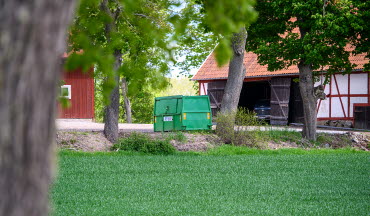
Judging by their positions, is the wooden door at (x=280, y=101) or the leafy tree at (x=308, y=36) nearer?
the leafy tree at (x=308, y=36)

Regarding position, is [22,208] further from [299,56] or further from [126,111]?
[126,111]

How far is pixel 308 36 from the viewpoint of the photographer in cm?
2275

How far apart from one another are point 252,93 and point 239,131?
2070cm

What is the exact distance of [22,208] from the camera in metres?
2.22

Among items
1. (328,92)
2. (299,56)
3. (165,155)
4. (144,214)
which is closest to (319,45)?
(299,56)

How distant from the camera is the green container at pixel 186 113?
23.0 meters

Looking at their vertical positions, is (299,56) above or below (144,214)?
above

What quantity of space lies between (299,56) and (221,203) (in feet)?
47.4

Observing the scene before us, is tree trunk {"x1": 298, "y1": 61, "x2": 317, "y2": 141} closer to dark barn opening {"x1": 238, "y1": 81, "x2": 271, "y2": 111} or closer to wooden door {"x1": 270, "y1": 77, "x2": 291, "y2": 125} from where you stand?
wooden door {"x1": 270, "y1": 77, "x2": 291, "y2": 125}

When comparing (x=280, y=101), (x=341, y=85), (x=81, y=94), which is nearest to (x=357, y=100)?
(x=341, y=85)

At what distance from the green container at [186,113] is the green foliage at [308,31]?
305 centimetres

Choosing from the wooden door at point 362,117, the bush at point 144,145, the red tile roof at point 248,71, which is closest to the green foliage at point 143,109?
the red tile roof at point 248,71

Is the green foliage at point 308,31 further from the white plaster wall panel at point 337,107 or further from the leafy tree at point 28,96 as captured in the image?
the leafy tree at point 28,96

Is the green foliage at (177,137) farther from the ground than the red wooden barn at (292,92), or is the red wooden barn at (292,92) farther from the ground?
the red wooden barn at (292,92)
